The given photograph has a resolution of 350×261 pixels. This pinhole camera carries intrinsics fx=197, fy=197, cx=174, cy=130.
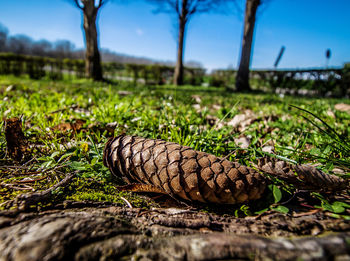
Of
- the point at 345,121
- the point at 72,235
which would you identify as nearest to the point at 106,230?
the point at 72,235

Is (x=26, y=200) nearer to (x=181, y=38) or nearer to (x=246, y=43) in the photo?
(x=246, y=43)

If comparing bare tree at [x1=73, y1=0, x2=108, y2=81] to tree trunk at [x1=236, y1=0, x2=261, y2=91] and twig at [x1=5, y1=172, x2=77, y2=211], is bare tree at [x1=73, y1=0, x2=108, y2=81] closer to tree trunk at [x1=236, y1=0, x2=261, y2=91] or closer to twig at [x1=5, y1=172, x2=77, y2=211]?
tree trunk at [x1=236, y1=0, x2=261, y2=91]

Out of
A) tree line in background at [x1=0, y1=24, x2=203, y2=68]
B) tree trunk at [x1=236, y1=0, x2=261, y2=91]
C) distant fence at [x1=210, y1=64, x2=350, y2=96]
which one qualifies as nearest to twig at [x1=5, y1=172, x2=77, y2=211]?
tree trunk at [x1=236, y1=0, x2=261, y2=91]

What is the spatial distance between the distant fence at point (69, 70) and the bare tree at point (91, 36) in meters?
1.98

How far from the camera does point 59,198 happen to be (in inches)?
37.3

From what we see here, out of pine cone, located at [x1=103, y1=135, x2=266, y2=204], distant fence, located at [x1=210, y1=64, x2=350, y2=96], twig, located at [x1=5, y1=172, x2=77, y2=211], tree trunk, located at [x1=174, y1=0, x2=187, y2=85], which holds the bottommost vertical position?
twig, located at [x1=5, y1=172, x2=77, y2=211]

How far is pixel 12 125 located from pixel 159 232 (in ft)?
3.93

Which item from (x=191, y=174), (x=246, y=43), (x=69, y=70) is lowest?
(x=191, y=174)

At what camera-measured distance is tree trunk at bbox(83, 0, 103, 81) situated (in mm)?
9102

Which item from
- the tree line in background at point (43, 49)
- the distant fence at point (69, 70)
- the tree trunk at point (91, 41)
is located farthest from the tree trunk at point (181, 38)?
the tree line in background at point (43, 49)

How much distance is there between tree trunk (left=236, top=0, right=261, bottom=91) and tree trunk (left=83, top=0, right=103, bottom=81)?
24.6ft

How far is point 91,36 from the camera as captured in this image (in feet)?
31.7

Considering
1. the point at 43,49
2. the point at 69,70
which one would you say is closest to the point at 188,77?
the point at 69,70

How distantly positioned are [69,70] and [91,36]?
5351 millimetres
